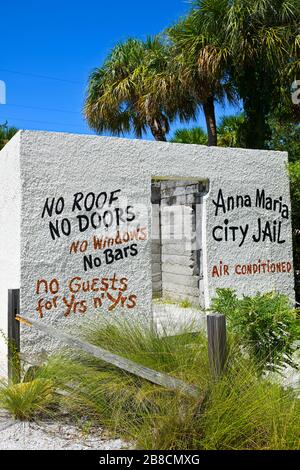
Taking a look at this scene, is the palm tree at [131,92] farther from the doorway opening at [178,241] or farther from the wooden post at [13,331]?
the wooden post at [13,331]

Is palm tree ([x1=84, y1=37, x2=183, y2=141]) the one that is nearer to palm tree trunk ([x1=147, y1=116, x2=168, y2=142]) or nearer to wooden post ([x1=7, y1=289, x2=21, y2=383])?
palm tree trunk ([x1=147, y1=116, x2=168, y2=142])

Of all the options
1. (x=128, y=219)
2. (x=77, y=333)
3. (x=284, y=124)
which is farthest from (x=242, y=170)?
(x=284, y=124)

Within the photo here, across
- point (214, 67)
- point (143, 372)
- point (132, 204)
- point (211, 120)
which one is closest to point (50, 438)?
point (143, 372)

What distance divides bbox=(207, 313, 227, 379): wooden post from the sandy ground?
0.80 metres

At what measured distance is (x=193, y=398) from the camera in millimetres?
3279

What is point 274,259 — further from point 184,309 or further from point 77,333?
point 77,333

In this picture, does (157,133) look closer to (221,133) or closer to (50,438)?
(221,133)

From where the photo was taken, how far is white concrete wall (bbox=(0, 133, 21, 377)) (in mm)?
5527

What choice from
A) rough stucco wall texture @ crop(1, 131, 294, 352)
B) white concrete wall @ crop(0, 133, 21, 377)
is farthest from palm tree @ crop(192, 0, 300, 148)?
white concrete wall @ crop(0, 133, 21, 377)

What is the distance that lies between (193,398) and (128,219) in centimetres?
319

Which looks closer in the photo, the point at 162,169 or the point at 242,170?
the point at 162,169
